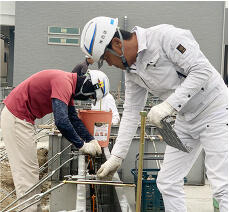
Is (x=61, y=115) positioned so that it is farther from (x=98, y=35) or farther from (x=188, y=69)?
(x=188, y=69)

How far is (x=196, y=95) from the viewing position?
2.68 m

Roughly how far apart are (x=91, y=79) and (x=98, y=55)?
3.38 ft

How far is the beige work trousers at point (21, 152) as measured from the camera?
3.48m

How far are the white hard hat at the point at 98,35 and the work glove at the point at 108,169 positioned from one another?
1.03 metres

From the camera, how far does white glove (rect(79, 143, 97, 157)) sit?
3.62 meters

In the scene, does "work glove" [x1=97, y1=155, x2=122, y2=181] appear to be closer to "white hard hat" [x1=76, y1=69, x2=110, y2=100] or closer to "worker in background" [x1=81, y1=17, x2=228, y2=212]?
"worker in background" [x1=81, y1=17, x2=228, y2=212]

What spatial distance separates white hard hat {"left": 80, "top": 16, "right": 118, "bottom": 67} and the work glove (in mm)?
1027

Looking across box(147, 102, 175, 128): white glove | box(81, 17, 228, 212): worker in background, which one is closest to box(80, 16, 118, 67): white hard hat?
box(81, 17, 228, 212): worker in background

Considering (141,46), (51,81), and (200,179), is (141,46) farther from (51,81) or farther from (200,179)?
(200,179)

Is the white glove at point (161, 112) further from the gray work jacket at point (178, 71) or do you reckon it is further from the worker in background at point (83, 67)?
the worker in background at point (83, 67)

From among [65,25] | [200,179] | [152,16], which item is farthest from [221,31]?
[200,179]

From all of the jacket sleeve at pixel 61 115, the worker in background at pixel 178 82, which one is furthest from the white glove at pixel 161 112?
the jacket sleeve at pixel 61 115

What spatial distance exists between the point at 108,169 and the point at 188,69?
122cm

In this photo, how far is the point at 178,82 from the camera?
2738 mm
